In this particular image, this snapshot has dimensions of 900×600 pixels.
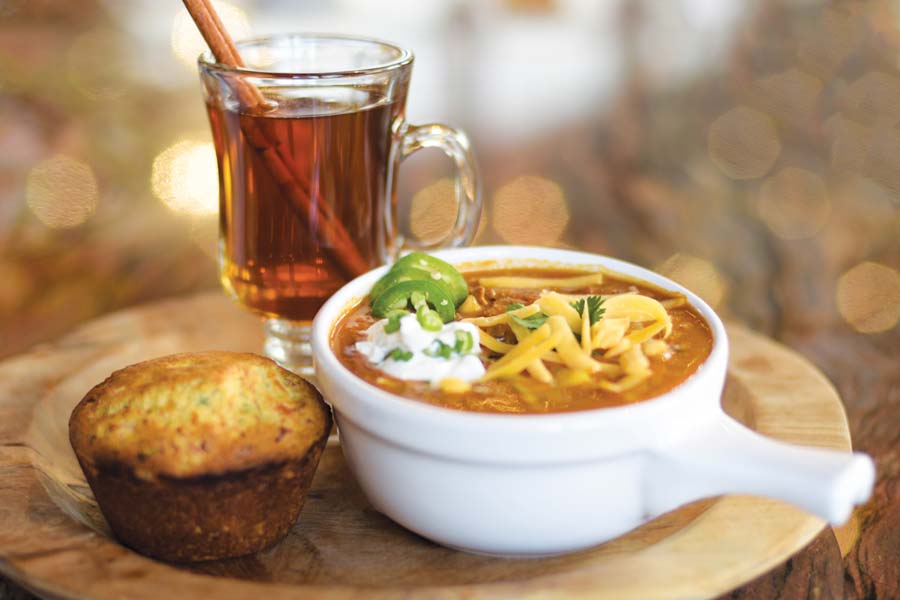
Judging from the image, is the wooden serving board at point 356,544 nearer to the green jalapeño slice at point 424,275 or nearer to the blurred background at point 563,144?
the green jalapeño slice at point 424,275

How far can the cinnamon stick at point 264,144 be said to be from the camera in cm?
211

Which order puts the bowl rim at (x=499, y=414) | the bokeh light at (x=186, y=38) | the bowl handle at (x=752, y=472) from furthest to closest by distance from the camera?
the bokeh light at (x=186, y=38), the bowl rim at (x=499, y=414), the bowl handle at (x=752, y=472)

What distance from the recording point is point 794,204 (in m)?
3.71

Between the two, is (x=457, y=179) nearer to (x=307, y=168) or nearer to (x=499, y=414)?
(x=307, y=168)

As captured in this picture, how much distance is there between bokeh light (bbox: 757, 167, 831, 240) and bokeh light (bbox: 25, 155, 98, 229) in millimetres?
2310

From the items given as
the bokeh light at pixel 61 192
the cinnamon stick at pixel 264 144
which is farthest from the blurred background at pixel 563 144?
the cinnamon stick at pixel 264 144

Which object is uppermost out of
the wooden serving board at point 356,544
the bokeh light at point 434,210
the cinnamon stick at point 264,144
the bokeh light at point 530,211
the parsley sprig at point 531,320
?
the cinnamon stick at point 264,144

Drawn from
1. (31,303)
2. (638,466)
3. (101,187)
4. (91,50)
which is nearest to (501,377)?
(638,466)

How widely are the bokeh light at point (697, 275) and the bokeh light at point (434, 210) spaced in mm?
Result: 628

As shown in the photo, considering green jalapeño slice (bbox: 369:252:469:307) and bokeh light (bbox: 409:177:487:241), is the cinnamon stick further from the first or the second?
bokeh light (bbox: 409:177:487:241)

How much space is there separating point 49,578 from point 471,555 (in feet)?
2.15

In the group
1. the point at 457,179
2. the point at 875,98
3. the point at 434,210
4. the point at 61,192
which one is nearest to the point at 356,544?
the point at 457,179

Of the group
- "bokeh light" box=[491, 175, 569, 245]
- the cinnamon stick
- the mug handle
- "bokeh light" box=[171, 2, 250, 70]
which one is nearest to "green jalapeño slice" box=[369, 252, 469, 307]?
the cinnamon stick

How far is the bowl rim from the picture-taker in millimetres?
1550
